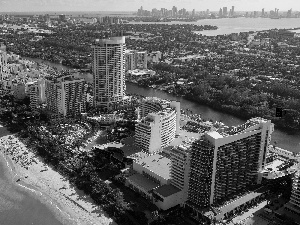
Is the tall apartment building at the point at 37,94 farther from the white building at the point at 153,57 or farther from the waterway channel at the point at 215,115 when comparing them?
the white building at the point at 153,57

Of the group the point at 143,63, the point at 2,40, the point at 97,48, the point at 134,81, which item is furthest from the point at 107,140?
the point at 2,40

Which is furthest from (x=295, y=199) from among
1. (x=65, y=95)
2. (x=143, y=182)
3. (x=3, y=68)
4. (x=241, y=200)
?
(x=3, y=68)

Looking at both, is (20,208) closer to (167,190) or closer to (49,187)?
(49,187)

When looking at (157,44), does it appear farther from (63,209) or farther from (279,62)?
(63,209)

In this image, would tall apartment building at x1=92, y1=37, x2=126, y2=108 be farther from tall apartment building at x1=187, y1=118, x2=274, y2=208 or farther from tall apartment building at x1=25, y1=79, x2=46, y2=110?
tall apartment building at x1=187, y1=118, x2=274, y2=208

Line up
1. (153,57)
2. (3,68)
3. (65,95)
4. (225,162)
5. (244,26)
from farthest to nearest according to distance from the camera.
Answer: (244,26)
(153,57)
(3,68)
(65,95)
(225,162)

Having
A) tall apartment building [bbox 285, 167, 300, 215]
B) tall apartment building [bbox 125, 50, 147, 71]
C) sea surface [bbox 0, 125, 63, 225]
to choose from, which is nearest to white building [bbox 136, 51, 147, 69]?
tall apartment building [bbox 125, 50, 147, 71]

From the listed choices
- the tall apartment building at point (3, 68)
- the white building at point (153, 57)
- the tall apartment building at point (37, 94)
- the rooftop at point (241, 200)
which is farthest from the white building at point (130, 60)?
the rooftop at point (241, 200)
